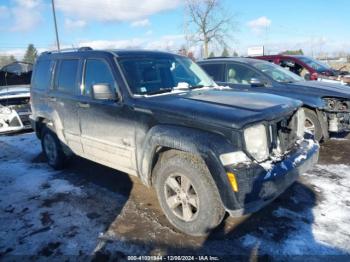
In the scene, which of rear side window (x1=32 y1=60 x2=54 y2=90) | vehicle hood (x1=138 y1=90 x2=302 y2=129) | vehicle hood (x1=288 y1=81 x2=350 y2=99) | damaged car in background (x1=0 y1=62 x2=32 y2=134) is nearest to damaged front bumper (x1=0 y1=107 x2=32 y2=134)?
damaged car in background (x1=0 y1=62 x2=32 y2=134)

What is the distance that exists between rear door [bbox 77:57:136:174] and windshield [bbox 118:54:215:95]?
0.23 m

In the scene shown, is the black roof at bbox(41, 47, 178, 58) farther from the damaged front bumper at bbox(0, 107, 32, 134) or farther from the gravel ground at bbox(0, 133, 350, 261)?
the damaged front bumper at bbox(0, 107, 32, 134)

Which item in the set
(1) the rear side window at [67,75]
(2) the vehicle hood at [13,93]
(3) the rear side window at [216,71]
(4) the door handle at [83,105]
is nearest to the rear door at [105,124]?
(4) the door handle at [83,105]

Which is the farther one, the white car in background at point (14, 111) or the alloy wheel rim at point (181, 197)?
the white car in background at point (14, 111)

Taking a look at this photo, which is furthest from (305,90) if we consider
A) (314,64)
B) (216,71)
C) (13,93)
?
(13,93)

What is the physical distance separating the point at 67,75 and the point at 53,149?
145cm

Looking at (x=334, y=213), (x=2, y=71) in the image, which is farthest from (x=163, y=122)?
(x=2, y=71)

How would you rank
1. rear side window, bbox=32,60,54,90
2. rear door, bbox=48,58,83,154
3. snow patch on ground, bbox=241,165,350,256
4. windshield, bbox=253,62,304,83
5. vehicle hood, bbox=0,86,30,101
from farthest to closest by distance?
vehicle hood, bbox=0,86,30,101 → windshield, bbox=253,62,304,83 → rear side window, bbox=32,60,54,90 → rear door, bbox=48,58,83,154 → snow patch on ground, bbox=241,165,350,256

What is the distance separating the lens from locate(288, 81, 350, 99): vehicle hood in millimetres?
6370

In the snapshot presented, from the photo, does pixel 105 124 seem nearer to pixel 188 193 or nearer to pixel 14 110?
pixel 188 193

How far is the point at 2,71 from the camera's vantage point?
10828 mm

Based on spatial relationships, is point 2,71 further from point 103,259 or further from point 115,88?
point 103,259

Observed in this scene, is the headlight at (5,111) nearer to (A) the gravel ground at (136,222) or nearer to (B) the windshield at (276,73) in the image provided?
(A) the gravel ground at (136,222)

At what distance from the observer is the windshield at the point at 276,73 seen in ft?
23.3
